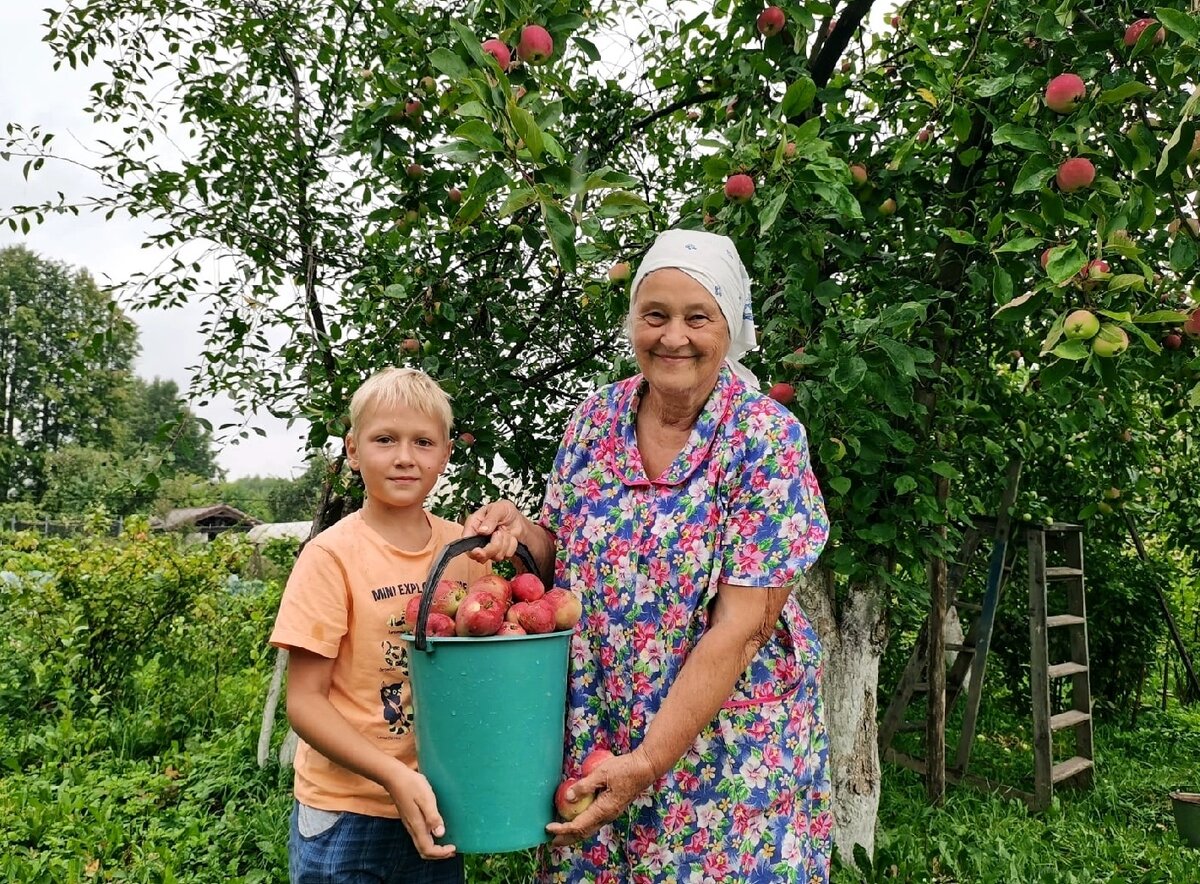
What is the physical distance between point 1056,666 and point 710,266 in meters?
4.13

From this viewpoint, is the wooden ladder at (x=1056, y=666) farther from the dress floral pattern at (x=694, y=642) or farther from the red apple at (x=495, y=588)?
the red apple at (x=495, y=588)

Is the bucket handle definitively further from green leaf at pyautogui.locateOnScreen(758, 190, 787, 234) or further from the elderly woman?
green leaf at pyautogui.locateOnScreen(758, 190, 787, 234)

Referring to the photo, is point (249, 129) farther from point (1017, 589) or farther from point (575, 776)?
point (1017, 589)

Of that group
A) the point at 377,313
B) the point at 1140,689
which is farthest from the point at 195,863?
the point at 1140,689

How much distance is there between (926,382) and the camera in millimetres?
2869

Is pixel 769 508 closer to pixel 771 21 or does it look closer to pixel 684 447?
pixel 684 447

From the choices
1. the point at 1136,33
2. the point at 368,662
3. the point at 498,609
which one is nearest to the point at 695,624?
the point at 498,609

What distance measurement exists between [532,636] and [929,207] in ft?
7.82

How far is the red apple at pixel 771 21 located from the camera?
85.1 inches

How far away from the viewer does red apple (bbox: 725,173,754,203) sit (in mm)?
1902

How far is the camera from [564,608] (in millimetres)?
1390

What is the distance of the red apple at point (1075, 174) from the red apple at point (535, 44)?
1041mm

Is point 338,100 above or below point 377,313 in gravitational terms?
above

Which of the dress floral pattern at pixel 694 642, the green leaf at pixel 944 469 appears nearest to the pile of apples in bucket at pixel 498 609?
the dress floral pattern at pixel 694 642
